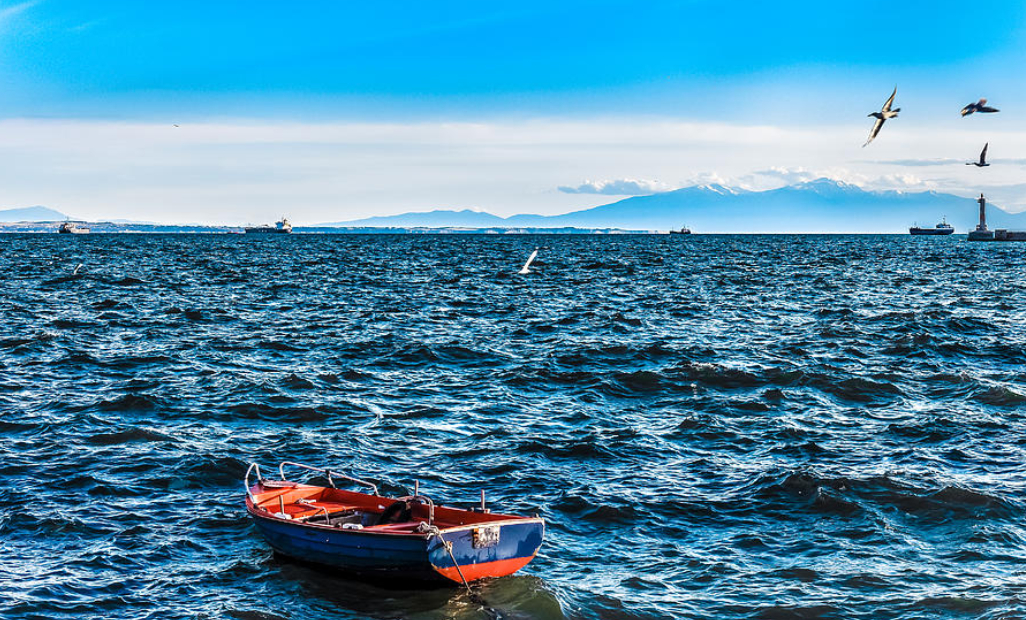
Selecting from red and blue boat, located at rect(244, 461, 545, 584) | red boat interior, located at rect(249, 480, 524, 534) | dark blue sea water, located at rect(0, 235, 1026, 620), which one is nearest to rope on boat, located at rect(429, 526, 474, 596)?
red and blue boat, located at rect(244, 461, 545, 584)

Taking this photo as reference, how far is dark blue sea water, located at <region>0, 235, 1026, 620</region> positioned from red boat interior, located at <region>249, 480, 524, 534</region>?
88 cm

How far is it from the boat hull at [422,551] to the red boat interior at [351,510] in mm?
246

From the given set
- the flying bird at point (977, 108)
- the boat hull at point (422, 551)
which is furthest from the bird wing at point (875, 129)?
the boat hull at point (422, 551)

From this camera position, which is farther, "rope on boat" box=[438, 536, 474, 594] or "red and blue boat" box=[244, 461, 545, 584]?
"red and blue boat" box=[244, 461, 545, 584]

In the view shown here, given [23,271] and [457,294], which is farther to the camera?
[23,271]

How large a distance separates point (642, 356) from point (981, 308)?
3067cm

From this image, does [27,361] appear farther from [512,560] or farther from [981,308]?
[981,308]

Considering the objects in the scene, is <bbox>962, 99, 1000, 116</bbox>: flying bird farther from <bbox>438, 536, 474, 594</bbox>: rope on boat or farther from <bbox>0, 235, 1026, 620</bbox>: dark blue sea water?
<bbox>438, 536, 474, 594</bbox>: rope on boat

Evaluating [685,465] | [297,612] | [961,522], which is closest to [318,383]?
[685,465]

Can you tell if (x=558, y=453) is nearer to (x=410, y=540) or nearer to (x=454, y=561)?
(x=454, y=561)

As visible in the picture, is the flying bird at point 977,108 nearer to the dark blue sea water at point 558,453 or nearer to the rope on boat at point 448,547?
Result: the dark blue sea water at point 558,453

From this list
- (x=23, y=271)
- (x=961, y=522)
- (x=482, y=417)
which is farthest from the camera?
(x=23, y=271)

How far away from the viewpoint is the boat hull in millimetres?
14898

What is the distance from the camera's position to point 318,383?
108ft
